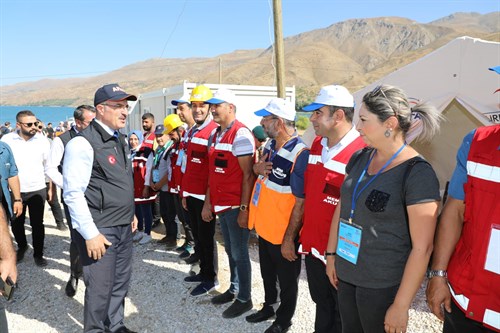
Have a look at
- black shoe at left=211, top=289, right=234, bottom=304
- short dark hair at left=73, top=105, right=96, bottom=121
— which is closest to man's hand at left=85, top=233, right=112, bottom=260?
black shoe at left=211, top=289, right=234, bottom=304

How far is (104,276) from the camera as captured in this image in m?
2.78

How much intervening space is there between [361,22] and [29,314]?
660ft

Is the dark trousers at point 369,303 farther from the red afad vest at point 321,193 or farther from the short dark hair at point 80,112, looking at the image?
the short dark hair at point 80,112

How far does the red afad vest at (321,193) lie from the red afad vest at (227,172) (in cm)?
101

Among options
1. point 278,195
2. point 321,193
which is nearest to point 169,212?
point 278,195

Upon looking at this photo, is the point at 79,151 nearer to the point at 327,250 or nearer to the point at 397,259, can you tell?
the point at 327,250

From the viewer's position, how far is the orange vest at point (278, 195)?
2.81 meters

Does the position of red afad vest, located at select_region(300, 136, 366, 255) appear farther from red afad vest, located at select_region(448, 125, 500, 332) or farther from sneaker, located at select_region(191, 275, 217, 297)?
sneaker, located at select_region(191, 275, 217, 297)

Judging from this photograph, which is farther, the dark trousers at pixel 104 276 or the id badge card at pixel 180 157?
the id badge card at pixel 180 157

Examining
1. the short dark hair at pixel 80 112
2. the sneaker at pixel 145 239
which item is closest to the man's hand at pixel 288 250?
the short dark hair at pixel 80 112

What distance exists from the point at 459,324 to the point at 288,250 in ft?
4.29

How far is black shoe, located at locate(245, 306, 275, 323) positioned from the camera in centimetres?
335

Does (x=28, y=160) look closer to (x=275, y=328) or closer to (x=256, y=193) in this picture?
(x=256, y=193)

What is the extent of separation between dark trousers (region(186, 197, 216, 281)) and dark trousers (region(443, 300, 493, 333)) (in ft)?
8.37
